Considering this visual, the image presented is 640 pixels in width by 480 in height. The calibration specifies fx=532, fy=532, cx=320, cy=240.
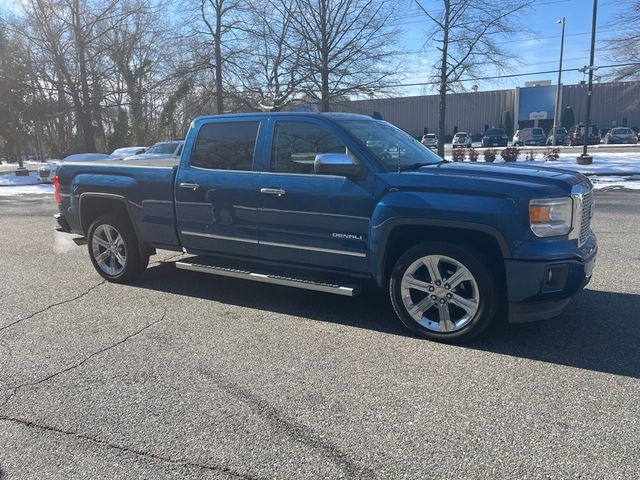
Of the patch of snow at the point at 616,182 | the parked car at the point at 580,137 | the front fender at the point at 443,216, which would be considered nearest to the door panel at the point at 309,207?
the front fender at the point at 443,216

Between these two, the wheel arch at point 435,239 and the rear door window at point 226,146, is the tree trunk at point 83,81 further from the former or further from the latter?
the wheel arch at point 435,239

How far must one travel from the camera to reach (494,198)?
13.1 ft

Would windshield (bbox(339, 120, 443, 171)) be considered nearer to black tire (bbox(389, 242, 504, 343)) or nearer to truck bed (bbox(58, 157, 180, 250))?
black tire (bbox(389, 242, 504, 343))

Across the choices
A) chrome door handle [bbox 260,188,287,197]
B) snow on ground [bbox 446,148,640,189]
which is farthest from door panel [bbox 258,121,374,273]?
snow on ground [bbox 446,148,640,189]

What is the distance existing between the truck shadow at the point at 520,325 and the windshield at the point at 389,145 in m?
1.45

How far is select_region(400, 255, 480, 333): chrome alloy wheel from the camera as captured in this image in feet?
13.8

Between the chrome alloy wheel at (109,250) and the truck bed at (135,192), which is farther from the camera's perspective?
the chrome alloy wheel at (109,250)

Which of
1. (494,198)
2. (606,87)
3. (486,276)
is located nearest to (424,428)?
(486,276)

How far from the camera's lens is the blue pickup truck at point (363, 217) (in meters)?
3.98

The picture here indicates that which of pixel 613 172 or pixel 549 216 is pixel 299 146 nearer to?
pixel 549 216

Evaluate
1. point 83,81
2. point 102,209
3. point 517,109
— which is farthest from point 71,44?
point 517,109

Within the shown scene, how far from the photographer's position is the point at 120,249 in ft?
20.6

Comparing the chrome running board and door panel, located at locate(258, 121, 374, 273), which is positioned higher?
door panel, located at locate(258, 121, 374, 273)

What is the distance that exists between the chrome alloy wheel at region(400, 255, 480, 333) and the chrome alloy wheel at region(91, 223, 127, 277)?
3536 mm
